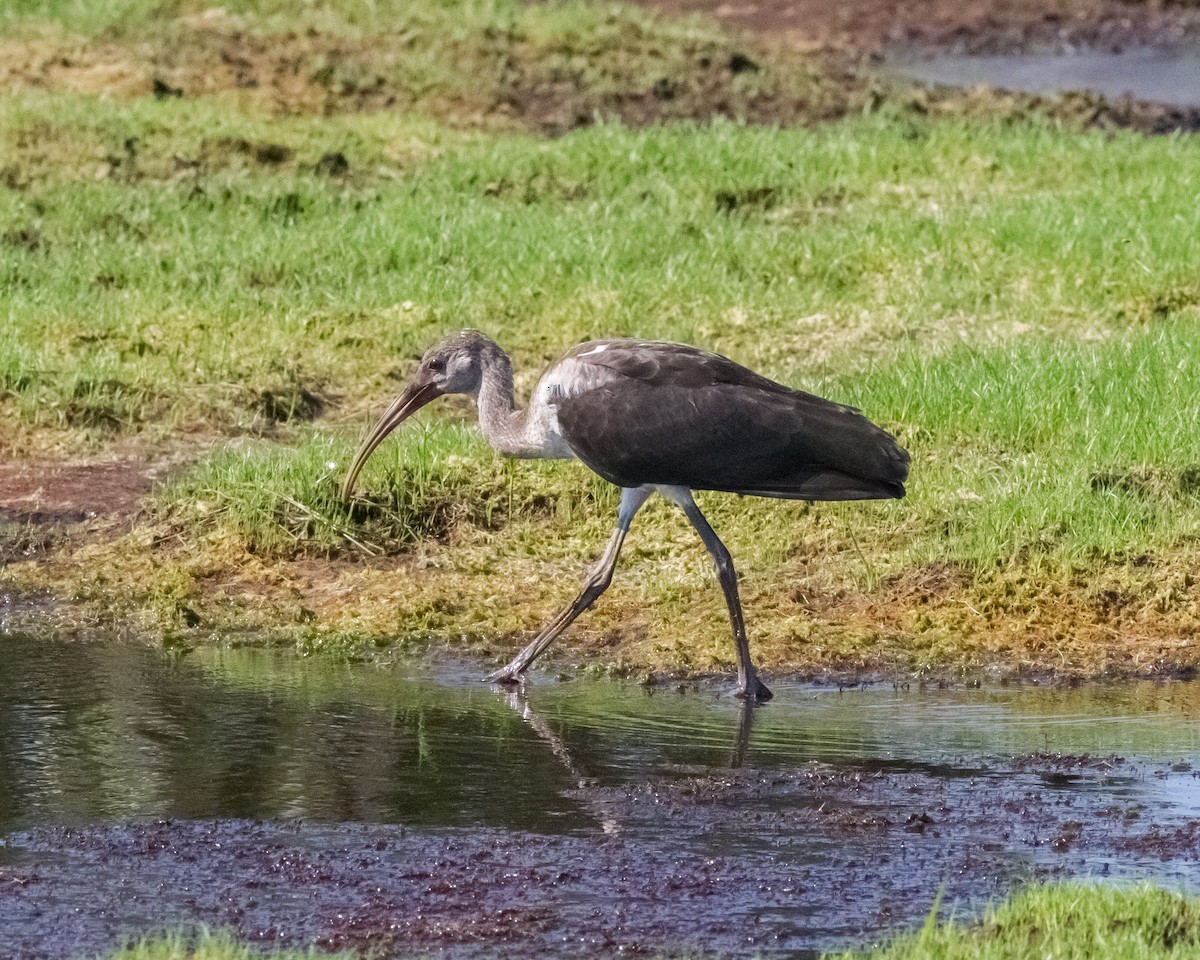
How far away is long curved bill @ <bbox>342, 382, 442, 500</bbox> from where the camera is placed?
8.17 m

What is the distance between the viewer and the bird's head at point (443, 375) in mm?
8047

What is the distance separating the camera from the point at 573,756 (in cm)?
641

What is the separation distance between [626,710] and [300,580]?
195cm

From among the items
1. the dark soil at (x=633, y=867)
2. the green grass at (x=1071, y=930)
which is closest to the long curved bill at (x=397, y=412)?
the dark soil at (x=633, y=867)

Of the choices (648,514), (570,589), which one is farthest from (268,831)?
(648,514)

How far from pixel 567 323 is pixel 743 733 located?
453 centimetres

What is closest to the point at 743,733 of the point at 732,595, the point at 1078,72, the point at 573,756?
the point at 573,756

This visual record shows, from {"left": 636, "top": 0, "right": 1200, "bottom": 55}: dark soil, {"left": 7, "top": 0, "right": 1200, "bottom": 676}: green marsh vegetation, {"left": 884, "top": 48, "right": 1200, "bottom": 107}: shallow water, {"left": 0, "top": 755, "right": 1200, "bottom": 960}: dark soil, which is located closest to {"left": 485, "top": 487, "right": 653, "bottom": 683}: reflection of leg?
{"left": 7, "top": 0, "right": 1200, "bottom": 676}: green marsh vegetation

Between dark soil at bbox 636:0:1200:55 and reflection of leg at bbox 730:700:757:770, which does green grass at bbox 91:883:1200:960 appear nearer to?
reflection of leg at bbox 730:700:757:770

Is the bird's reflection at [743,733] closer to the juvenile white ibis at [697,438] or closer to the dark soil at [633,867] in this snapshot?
the juvenile white ibis at [697,438]

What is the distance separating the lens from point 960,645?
25.0 feet

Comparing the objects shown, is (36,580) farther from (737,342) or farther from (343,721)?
(737,342)

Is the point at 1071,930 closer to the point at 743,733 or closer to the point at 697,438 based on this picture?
the point at 743,733

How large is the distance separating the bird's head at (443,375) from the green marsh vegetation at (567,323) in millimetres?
587
